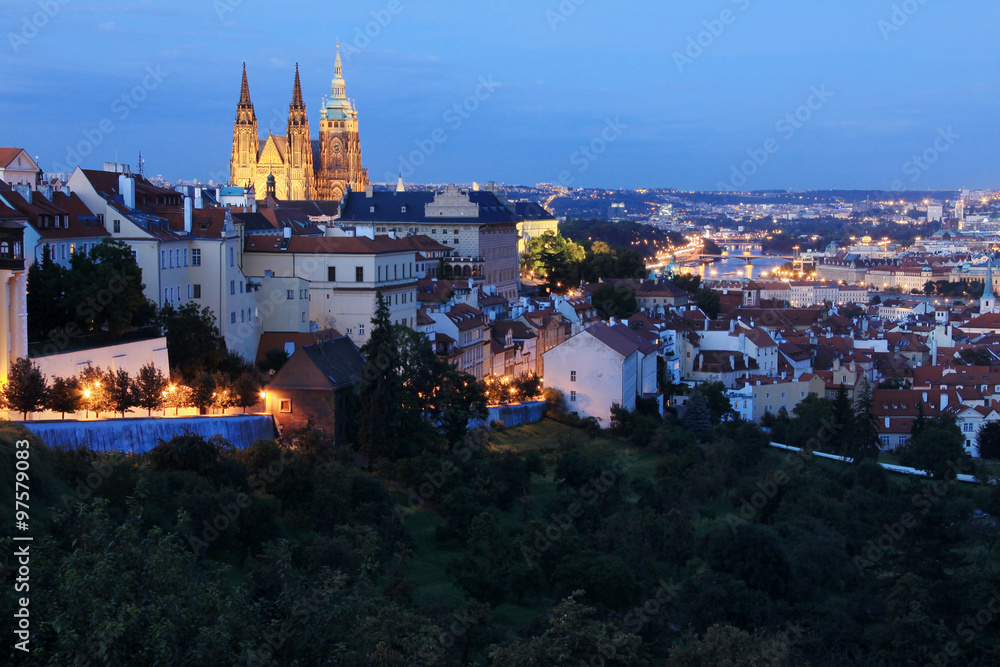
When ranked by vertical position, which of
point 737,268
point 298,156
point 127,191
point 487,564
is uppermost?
point 298,156

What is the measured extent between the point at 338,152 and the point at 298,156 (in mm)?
3735

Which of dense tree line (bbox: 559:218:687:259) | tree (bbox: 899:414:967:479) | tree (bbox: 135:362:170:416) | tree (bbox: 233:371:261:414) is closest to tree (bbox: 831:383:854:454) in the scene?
tree (bbox: 899:414:967:479)

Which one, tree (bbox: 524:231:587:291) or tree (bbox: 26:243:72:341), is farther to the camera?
tree (bbox: 524:231:587:291)

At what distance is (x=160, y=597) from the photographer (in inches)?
408

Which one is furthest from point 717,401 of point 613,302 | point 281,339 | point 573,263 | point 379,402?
point 573,263

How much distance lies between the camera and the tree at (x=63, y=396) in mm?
20469

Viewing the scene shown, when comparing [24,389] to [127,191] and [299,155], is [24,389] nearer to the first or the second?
[127,191]

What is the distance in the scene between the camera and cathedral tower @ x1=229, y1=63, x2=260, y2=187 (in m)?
92.9

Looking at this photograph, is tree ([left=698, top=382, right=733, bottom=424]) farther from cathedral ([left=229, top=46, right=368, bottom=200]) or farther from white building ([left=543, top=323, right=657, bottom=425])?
cathedral ([left=229, top=46, right=368, bottom=200])

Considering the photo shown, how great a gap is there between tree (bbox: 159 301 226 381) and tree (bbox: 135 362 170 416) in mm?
2202

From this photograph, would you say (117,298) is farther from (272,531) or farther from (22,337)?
(272,531)

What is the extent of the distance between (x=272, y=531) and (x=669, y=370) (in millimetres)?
26639

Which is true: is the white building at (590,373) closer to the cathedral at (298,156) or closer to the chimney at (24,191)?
the chimney at (24,191)

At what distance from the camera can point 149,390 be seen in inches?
882
